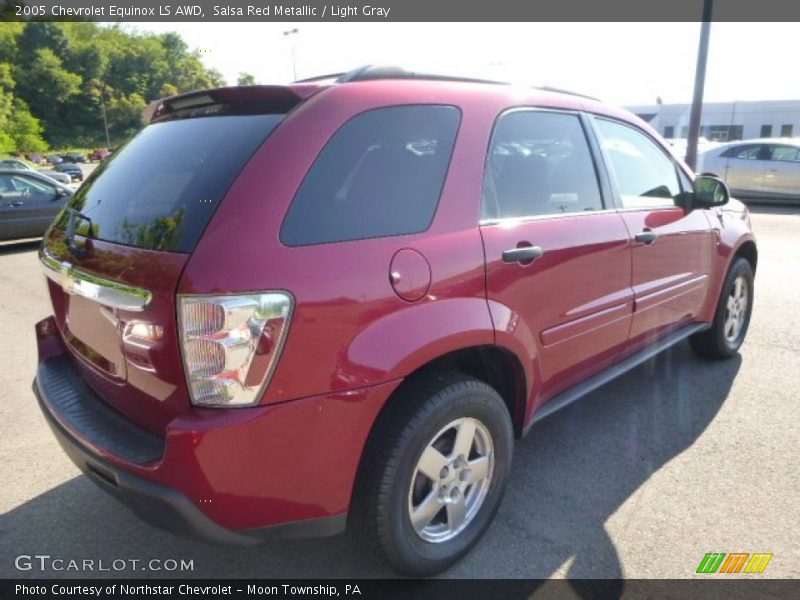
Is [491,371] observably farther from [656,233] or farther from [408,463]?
[656,233]

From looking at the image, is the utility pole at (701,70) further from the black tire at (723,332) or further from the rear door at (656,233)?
the rear door at (656,233)

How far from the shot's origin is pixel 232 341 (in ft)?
5.55

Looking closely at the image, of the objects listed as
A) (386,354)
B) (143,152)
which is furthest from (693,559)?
(143,152)

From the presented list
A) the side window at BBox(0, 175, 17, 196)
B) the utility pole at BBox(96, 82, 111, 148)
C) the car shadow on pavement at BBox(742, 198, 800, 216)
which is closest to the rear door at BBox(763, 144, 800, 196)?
the car shadow on pavement at BBox(742, 198, 800, 216)

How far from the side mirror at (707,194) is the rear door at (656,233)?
3.2 inches

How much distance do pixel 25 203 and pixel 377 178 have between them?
32.9ft

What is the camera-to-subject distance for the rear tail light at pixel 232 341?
5.53 ft

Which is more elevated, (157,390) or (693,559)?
(157,390)

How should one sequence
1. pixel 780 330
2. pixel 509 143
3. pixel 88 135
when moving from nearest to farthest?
1. pixel 509 143
2. pixel 780 330
3. pixel 88 135

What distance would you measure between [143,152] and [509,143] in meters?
1.54

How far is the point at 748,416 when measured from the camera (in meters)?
3.50

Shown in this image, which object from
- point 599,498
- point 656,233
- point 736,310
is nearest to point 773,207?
point 736,310

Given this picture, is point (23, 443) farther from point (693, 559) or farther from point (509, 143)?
point (693, 559)

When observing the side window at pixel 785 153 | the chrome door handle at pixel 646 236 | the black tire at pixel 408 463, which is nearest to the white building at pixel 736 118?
the side window at pixel 785 153
